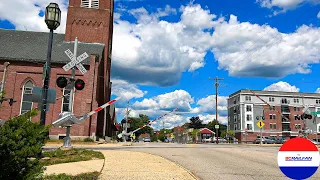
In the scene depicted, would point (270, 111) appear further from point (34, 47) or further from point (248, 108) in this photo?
point (34, 47)

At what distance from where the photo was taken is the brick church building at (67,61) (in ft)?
115

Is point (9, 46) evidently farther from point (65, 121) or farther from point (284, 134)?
point (284, 134)

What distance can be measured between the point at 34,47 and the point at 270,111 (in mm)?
67620

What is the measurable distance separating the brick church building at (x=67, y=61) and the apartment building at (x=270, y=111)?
5214 centimetres

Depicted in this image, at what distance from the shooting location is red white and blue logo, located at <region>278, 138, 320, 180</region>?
403 centimetres

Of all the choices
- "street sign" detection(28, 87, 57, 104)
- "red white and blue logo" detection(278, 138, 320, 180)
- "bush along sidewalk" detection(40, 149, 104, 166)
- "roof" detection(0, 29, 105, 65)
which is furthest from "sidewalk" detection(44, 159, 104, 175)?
"roof" detection(0, 29, 105, 65)

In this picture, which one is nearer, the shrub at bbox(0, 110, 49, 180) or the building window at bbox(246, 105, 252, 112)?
the shrub at bbox(0, 110, 49, 180)

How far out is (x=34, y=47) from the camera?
3988cm

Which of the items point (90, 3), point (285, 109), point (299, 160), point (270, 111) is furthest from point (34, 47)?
point (285, 109)

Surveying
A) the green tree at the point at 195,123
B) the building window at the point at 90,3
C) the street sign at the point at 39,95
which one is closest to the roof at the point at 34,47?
the building window at the point at 90,3

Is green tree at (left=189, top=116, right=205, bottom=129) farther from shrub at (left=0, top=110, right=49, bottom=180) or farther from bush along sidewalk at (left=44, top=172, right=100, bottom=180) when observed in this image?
shrub at (left=0, top=110, right=49, bottom=180)

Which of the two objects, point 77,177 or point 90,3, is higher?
Answer: point 90,3

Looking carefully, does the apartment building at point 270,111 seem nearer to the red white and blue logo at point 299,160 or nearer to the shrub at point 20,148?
the red white and blue logo at point 299,160

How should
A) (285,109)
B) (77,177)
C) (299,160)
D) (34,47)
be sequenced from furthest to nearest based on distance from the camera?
(285,109)
(34,47)
(77,177)
(299,160)
